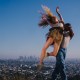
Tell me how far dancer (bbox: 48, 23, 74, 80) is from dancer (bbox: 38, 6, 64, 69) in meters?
0.13

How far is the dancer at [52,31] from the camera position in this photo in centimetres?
607

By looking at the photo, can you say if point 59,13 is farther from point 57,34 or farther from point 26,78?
point 26,78

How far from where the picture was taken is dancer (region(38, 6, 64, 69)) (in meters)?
6.07

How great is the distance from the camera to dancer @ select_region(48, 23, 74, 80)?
20.4 feet

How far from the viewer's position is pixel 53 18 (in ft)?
20.6

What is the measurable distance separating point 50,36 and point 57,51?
1.13 feet

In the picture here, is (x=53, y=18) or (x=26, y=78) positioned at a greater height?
(x=53, y=18)

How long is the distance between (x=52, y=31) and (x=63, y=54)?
1.76ft

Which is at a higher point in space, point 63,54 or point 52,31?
point 52,31

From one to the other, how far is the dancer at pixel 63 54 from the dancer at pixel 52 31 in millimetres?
130

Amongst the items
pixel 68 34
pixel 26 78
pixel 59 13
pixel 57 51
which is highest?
pixel 59 13

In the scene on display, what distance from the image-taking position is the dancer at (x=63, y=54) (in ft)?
20.4

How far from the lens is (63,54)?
6.27 m

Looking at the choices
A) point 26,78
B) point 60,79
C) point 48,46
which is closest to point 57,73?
point 60,79
